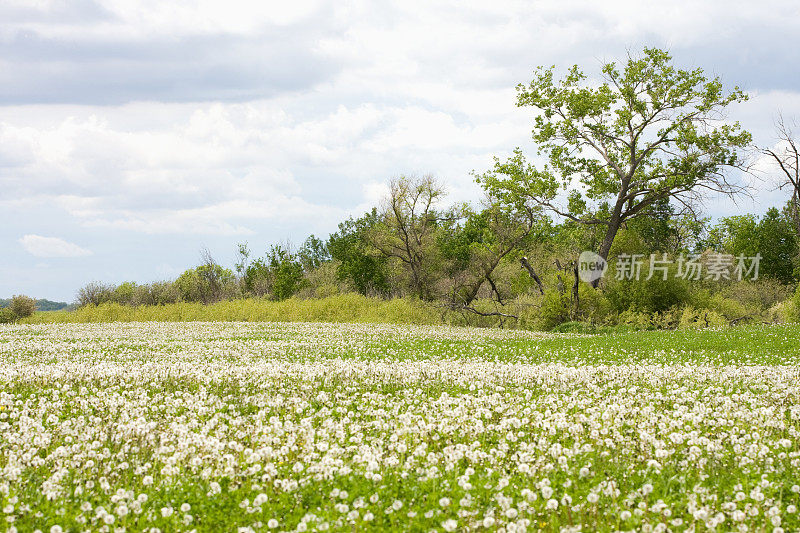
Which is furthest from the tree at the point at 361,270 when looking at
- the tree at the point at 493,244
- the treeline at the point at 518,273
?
the tree at the point at 493,244

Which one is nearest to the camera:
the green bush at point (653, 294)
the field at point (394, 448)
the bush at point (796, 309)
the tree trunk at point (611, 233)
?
the field at point (394, 448)

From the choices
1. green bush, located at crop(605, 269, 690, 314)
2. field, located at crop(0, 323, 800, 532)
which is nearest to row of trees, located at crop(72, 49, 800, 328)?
green bush, located at crop(605, 269, 690, 314)

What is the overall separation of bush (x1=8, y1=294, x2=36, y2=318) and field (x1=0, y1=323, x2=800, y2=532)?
41.1 meters

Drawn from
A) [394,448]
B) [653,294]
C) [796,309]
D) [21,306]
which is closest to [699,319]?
[653,294]

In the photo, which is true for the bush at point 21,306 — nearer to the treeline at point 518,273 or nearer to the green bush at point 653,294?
the treeline at point 518,273

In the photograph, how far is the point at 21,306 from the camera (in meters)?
51.5

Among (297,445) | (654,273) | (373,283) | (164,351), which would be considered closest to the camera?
(297,445)

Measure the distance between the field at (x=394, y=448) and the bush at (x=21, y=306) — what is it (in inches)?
1616

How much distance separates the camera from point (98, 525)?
6121 mm

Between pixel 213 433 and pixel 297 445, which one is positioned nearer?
pixel 297 445

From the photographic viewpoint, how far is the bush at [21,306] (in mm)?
51094

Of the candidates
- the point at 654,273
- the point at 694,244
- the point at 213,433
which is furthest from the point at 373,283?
the point at 213,433

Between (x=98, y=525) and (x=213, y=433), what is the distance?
136 inches

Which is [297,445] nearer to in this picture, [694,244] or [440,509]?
[440,509]
